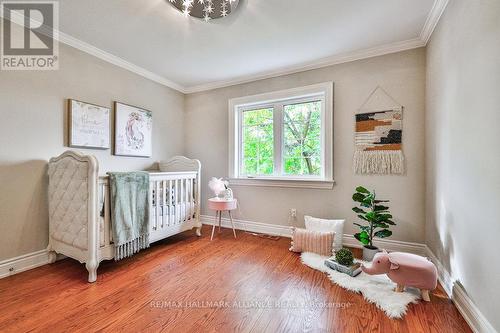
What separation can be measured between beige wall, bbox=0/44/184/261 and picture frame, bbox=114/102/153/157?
147mm

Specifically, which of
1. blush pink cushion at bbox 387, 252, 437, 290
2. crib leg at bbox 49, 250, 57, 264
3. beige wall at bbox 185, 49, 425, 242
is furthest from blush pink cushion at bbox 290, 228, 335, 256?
crib leg at bbox 49, 250, 57, 264

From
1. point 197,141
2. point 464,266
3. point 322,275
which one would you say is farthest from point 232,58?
point 464,266

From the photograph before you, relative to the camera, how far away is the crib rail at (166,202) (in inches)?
75.7

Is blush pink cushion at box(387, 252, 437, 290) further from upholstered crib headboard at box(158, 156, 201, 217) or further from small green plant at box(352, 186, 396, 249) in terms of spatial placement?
upholstered crib headboard at box(158, 156, 201, 217)

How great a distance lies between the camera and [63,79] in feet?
7.20

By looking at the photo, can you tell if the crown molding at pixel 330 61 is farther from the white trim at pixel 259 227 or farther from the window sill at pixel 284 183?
the white trim at pixel 259 227

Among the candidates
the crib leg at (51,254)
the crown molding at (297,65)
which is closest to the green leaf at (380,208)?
the crown molding at (297,65)

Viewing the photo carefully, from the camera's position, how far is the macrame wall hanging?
231cm

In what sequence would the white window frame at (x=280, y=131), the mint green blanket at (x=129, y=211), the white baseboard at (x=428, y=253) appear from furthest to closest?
the white window frame at (x=280, y=131)
the mint green blanket at (x=129, y=211)
the white baseboard at (x=428, y=253)

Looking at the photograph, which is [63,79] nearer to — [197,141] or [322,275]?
[197,141]

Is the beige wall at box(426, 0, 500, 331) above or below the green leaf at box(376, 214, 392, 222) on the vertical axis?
above

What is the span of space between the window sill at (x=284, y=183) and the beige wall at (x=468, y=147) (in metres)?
1.01

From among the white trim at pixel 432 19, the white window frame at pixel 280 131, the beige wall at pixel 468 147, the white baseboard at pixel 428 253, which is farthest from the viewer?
the white window frame at pixel 280 131

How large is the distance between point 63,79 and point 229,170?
211 centimetres
